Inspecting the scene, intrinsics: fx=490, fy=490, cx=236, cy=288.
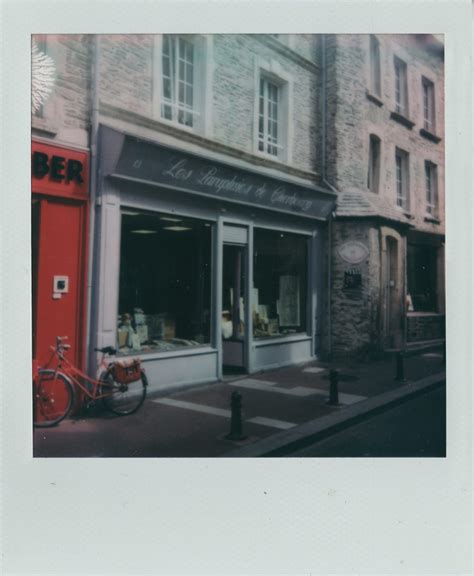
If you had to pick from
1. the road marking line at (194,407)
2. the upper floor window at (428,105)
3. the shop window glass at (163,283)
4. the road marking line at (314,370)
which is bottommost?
the road marking line at (194,407)

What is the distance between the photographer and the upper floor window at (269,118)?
9.32m

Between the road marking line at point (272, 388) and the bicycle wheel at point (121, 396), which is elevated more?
the bicycle wheel at point (121, 396)

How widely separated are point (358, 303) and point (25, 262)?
23.1 ft

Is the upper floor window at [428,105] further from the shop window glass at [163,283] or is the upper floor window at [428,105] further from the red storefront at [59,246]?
the red storefront at [59,246]

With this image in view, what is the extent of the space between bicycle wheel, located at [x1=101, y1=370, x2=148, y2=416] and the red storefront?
1.64 ft

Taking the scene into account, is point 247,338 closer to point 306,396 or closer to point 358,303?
point 306,396

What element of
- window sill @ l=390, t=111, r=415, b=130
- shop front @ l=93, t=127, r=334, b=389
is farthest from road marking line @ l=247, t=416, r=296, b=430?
window sill @ l=390, t=111, r=415, b=130

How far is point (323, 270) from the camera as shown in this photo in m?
10.5

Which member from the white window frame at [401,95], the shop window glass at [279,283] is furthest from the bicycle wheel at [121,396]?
the white window frame at [401,95]

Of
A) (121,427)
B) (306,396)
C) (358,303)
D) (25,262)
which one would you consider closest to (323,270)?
(358,303)

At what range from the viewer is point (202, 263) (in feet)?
27.2

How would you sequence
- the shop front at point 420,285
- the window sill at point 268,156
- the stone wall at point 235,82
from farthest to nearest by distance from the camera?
the window sill at point 268,156, the shop front at point 420,285, the stone wall at point 235,82

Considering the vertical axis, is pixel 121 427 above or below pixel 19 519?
above

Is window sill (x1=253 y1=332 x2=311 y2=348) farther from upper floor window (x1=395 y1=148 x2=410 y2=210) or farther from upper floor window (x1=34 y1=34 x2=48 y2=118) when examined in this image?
upper floor window (x1=34 y1=34 x2=48 y2=118)
